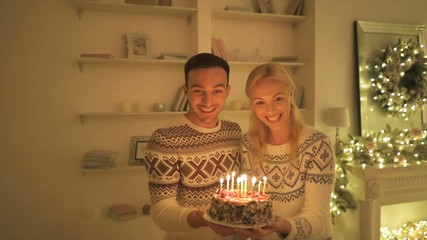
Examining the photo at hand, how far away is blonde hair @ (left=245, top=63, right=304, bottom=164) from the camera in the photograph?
1303 mm

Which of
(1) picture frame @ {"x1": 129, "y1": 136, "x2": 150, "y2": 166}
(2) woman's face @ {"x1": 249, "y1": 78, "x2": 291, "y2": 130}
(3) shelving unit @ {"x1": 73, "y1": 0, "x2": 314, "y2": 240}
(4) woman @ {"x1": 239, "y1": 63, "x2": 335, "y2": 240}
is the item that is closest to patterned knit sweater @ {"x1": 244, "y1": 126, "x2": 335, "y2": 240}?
(4) woman @ {"x1": 239, "y1": 63, "x2": 335, "y2": 240}

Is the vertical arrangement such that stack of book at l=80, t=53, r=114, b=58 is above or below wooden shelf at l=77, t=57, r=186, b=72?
above

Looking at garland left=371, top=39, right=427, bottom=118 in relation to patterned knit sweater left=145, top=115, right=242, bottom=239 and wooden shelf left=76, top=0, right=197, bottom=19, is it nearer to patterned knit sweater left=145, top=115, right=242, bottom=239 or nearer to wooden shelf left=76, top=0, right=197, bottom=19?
wooden shelf left=76, top=0, right=197, bottom=19

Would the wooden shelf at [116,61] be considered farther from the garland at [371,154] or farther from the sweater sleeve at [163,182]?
the garland at [371,154]

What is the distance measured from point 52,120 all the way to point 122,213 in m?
1.04

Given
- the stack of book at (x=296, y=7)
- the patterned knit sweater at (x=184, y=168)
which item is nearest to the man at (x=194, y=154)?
the patterned knit sweater at (x=184, y=168)

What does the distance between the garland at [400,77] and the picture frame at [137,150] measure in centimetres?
250

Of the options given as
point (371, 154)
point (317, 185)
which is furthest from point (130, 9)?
point (371, 154)

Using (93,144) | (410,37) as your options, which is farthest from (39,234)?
(410,37)

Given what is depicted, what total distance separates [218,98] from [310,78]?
2196 millimetres

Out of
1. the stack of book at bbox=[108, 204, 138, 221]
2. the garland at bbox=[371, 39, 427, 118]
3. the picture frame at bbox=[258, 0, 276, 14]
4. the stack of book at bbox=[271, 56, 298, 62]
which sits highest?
the picture frame at bbox=[258, 0, 276, 14]

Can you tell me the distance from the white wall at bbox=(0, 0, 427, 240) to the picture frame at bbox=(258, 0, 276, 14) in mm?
1266

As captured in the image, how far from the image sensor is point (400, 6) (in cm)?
358

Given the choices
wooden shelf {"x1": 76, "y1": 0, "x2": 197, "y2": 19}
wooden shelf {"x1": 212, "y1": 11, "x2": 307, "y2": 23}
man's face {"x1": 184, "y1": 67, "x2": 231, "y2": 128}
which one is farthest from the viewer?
wooden shelf {"x1": 212, "y1": 11, "x2": 307, "y2": 23}
